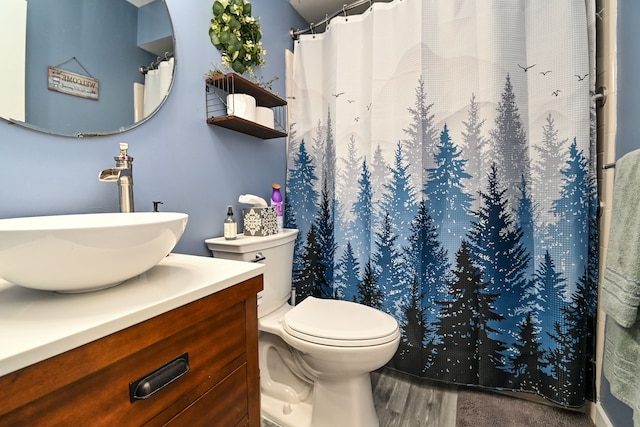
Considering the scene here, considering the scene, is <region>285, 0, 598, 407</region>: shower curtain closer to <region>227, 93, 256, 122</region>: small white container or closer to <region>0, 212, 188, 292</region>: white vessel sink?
<region>227, 93, 256, 122</region>: small white container

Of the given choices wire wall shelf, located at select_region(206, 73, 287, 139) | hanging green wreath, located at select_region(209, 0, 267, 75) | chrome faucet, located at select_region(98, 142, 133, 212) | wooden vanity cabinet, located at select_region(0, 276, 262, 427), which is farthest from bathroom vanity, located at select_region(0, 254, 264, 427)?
hanging green wreath, located at select_region(209, 0, 267, 75)

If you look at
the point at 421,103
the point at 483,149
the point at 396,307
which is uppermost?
the point at 421,103

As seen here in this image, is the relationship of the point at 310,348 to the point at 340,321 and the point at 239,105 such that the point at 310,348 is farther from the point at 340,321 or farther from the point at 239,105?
the point at 239,105

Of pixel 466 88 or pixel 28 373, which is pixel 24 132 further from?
pixel 466 88

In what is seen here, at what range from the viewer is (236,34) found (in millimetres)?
1252

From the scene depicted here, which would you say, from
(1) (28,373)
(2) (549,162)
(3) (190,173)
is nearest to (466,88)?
(2) (549,162)

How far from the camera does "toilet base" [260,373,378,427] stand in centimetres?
115

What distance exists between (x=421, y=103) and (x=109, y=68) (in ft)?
4.19

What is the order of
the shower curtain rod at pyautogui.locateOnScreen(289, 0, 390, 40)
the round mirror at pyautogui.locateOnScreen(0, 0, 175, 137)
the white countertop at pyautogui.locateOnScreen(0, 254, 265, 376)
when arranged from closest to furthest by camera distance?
the white countertop at pyautogui.locateOnScreen(0, 254, 265, 376)
the round mirror at pyautogui.locateOnScreen(0, 0, 175, 137)
the shower curtain rod at pyautogui.locateOnScreen(289, 0, 390, 40)

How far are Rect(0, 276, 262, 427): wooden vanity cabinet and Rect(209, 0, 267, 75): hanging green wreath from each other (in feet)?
3.38

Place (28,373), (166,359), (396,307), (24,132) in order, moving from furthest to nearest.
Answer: (396,307)
(24,132)
(166,359)
(28,373)

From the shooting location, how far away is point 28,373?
36cm

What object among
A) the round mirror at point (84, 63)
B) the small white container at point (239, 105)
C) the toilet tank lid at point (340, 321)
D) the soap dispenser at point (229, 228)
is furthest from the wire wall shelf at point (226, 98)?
the toilet tank lid at point (340, 321)

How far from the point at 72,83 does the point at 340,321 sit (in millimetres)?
1213
